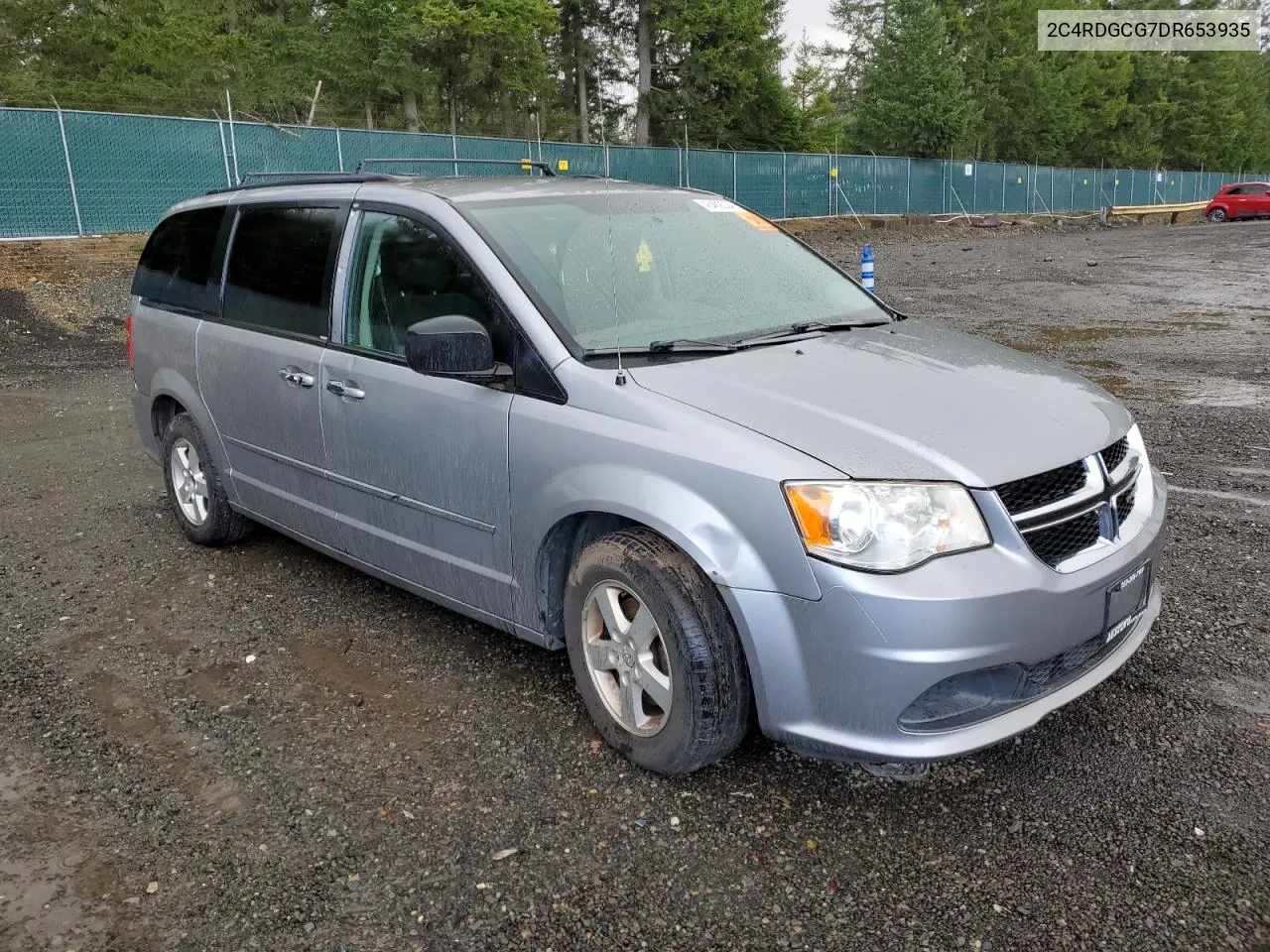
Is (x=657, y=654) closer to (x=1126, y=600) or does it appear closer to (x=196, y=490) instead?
(x=1126, y=600)

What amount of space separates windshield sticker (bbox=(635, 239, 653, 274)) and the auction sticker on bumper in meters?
1.92

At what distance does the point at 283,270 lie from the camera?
460 centimetres

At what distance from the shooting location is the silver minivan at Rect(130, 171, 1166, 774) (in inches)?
107

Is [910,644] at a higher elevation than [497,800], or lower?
higher

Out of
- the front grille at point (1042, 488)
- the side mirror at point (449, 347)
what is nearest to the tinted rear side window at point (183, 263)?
the side mirror at point (449, 347)

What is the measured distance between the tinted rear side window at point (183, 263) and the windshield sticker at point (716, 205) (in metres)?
2.38

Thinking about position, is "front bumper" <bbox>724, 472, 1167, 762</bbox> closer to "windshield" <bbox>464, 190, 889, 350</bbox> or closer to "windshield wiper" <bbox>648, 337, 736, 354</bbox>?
"windshield wiper" <bbox>648, 337, 736, 354</bbox>

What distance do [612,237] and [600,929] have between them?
8.00 feet

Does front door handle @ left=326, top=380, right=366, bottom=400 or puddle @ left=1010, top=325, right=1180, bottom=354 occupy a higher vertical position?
front door handle @ left=326, top=380, right=366, bottom=400

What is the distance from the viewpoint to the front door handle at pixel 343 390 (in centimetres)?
400

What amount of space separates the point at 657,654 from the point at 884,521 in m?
0.84

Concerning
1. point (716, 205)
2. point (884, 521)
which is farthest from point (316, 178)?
point (884, 521)

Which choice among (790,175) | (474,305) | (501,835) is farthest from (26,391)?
(790,175)

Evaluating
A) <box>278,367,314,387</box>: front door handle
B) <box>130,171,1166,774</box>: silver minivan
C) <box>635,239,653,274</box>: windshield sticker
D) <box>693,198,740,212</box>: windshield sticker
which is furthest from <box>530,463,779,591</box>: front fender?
<box>693,198,740,212</box>: windshield sticker
